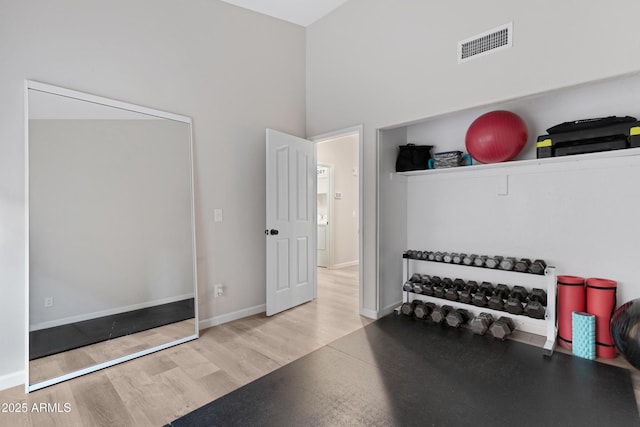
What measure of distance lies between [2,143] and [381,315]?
366 cm

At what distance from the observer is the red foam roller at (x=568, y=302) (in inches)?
105

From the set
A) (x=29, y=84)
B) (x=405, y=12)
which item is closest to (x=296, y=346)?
(x=29, y=84)

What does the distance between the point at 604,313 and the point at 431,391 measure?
165cm

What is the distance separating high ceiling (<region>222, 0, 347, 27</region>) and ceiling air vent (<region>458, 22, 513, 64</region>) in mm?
1751

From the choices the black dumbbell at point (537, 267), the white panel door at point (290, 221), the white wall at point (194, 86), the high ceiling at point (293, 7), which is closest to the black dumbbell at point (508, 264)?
the black dumbbell at point (537, 267)

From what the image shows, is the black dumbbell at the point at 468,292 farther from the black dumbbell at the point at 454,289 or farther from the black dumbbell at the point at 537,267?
the black dumbbell at the point at 537,267

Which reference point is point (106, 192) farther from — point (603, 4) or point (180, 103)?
point (603, 4)

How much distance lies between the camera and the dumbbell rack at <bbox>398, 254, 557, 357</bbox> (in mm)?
2711

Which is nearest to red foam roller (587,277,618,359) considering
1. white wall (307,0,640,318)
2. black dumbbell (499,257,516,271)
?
black dumbbell (499,257,516,271)

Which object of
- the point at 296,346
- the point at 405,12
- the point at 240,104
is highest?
the point at 405,12

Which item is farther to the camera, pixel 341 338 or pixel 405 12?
pixel 405 12

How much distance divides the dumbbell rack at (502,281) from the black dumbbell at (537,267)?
39 millimetres

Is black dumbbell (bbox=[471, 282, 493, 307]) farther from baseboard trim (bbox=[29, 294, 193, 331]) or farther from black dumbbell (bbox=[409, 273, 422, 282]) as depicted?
baseboard trim (bbox=[29, 294, 193, 331])

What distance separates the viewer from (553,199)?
2.94 meters
